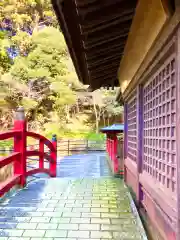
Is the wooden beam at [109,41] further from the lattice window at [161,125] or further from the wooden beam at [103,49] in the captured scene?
the lattice window at [161,125]

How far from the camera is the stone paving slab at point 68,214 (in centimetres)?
256

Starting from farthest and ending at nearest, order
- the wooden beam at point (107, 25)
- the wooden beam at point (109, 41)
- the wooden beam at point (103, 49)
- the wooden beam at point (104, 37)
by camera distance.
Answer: the wooden beam at point (103, 49) → the wooden beam at point (109, 41) → the wooden beam at point (104, 37) → the wooden beam at point (107, 25)

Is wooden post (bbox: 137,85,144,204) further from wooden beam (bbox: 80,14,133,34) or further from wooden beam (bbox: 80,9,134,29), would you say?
wooden beam (bbox: 80,9,134,29)

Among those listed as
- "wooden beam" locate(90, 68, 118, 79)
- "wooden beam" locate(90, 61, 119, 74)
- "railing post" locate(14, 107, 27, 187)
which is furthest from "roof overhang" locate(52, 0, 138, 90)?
"railing post" locate(14, 107, 27, 187)

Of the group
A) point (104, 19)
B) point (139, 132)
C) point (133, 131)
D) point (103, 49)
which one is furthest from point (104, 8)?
point (133, 131)

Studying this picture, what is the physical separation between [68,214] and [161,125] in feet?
5.21

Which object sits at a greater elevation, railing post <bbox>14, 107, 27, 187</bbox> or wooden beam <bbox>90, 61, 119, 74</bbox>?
wooden beam <bbox>90, 61, 119, 74</bbox>

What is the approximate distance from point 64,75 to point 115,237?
1882cm

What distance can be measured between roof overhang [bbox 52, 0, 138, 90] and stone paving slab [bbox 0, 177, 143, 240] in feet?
6.74

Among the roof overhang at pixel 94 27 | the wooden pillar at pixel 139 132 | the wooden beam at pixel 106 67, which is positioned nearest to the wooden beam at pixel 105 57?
the roof overhang at pixel 94 27

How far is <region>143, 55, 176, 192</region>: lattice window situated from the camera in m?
2.14

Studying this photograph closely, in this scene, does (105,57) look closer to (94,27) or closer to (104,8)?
(94,27)

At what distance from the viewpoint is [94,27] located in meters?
2.78

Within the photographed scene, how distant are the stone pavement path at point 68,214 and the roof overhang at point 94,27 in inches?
80.8
